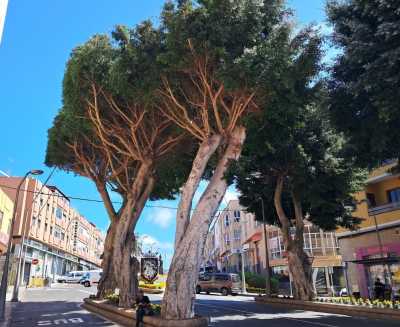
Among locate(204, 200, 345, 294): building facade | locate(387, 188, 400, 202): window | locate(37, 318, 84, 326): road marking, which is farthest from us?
locate(204, 200, 345, 294): building facade

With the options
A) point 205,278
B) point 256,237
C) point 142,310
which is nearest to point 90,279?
point 205,278

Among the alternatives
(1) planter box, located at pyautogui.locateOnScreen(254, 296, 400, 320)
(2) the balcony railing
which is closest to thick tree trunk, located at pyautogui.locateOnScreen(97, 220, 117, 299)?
(1) planter box, located at pyautogui.locateOnScreen(254, 296, 400, 320)

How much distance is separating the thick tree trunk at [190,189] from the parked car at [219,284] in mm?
24067

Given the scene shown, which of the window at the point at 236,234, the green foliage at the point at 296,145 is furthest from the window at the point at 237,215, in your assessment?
the green foliage at the point at 296,145

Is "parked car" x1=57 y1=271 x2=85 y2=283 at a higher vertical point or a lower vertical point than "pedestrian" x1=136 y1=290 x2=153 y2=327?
higher

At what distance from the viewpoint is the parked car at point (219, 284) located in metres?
Answer: 36.1

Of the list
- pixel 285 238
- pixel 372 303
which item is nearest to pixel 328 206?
pixel 285 238

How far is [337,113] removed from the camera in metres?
12.8

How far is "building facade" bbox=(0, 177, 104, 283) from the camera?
4462 centimetres

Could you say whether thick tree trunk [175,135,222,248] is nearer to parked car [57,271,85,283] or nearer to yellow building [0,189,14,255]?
yellow building [0,189,14,255]

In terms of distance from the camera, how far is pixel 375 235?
2545 cm

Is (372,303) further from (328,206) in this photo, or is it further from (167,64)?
(167,64)

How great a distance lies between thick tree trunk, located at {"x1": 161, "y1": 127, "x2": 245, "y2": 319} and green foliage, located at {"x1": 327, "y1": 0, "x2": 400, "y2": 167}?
4767 mm

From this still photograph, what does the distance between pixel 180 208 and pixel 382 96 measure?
738cm
